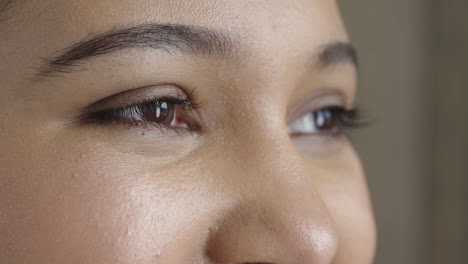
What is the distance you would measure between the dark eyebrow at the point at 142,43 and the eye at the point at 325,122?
235mm

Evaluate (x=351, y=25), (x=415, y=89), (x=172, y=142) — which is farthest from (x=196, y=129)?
(x=415, y=89)

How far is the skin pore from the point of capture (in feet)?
2.25

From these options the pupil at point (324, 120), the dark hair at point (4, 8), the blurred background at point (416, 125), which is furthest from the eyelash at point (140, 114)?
the blurred background at point (416, 125)

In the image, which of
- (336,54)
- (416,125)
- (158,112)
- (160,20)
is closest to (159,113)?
(158,112)

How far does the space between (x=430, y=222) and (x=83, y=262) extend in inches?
56.9

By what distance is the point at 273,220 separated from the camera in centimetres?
75

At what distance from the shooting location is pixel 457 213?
6.18 feet

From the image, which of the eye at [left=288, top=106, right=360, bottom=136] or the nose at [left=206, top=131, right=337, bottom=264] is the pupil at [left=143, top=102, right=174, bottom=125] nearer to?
the nose at [left=206, top=131, right=337, bottom=264]

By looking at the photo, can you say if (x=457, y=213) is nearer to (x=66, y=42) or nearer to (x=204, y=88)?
(x=204, y=88)

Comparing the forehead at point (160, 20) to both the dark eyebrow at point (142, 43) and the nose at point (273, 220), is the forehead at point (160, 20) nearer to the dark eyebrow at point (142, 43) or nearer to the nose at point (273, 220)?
the dark eyebrow at point (142, 43)

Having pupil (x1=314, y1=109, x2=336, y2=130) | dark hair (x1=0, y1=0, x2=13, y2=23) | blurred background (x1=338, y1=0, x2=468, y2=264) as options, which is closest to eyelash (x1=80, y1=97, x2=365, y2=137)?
dark hair (x1=0, y1=0, x2=13, y2=23)

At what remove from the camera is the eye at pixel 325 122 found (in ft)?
3.24

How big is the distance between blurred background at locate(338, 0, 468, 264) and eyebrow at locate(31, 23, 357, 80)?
113cm

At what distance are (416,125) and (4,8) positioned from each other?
1.42 m
